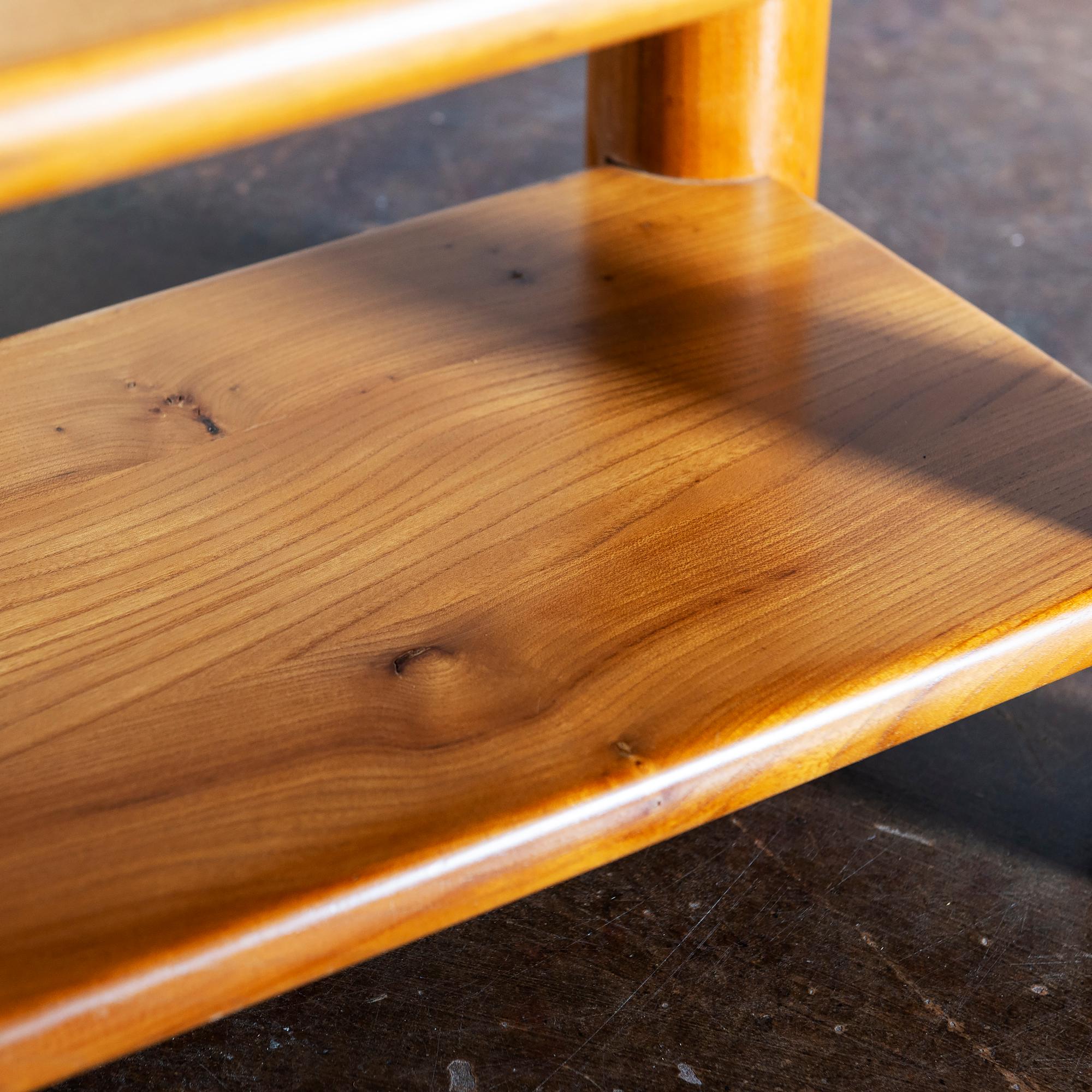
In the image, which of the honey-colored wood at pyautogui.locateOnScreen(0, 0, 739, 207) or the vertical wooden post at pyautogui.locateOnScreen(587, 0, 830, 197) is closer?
the honey-colored wood at pyautogui.locateOnScreen(0, 0, 739, 207)

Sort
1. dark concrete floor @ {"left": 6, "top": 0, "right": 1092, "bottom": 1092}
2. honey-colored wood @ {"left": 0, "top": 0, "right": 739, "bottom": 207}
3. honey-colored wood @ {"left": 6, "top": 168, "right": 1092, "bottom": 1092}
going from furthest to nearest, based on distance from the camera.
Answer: dark concrete floor @ {"left": 6, "top": 0, "right": 1092, "bottom": 1092} < honey-colored wood @ {"left": 6, "top": 168, "right": 1092, "bottom": 1092} < honey-colored wood @ {"left": 0, "top": 0, "right": 739, "bottom": 207}

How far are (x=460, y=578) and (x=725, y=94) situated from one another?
40 centimetres

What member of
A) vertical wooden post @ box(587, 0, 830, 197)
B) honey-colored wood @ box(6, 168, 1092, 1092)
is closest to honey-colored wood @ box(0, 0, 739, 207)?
honey-colored wood @ box(6, 168, 1092, 1092)

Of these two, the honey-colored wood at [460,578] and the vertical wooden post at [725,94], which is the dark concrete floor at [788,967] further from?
the vertical wooden post at [725,94]

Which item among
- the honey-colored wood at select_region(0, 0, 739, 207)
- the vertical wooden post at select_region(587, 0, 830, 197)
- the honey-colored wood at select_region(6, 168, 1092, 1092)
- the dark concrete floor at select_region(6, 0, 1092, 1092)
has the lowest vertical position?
the dark concrete floor at select_region(6, 0, 1092, 1092)

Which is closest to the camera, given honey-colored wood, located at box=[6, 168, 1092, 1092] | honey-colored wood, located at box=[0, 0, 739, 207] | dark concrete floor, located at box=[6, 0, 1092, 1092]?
honey-colored wood, located at box=[0, 0, 739, 207]

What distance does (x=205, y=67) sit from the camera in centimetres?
27

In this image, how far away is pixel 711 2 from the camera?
1.09 feet

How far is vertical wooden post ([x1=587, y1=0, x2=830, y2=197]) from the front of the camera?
749 mm

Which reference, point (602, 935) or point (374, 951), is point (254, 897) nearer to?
point (374, 951)

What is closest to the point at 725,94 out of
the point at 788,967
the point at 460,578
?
the point at 460,578

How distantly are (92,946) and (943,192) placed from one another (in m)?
1.39

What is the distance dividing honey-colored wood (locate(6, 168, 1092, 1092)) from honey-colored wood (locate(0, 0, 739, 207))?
231mm

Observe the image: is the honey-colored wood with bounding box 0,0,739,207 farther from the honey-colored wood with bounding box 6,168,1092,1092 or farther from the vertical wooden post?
the vertical wooden post
